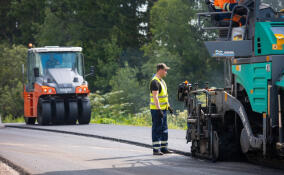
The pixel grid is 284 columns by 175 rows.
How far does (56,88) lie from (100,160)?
13.6 metres

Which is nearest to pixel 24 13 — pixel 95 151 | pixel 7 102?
pixel 7 102

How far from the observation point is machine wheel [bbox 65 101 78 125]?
2614 centimetres

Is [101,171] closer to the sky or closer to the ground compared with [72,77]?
closer to the ground

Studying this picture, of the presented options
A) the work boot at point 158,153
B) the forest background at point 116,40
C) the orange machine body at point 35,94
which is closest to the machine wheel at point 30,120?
the orange machine body at point 35,94

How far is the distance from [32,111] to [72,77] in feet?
7.03

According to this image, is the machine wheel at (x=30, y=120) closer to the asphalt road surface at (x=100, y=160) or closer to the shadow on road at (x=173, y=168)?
the asphalt road surface at (x=100, y=160)

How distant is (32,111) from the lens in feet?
89.9

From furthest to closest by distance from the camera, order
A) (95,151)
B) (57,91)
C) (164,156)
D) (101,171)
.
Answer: (57,91), (95,151), (164,156), (101,171)

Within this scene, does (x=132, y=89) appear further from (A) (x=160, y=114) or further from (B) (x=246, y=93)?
(B) (x=246, y=93)

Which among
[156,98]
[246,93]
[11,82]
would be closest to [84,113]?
[156,98]

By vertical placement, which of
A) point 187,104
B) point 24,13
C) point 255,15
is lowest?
point 187,104

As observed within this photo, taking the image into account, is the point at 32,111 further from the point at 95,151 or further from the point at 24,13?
the point at 24,13

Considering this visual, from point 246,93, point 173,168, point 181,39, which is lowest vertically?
point 173,168

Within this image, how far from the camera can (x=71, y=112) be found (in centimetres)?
2612
